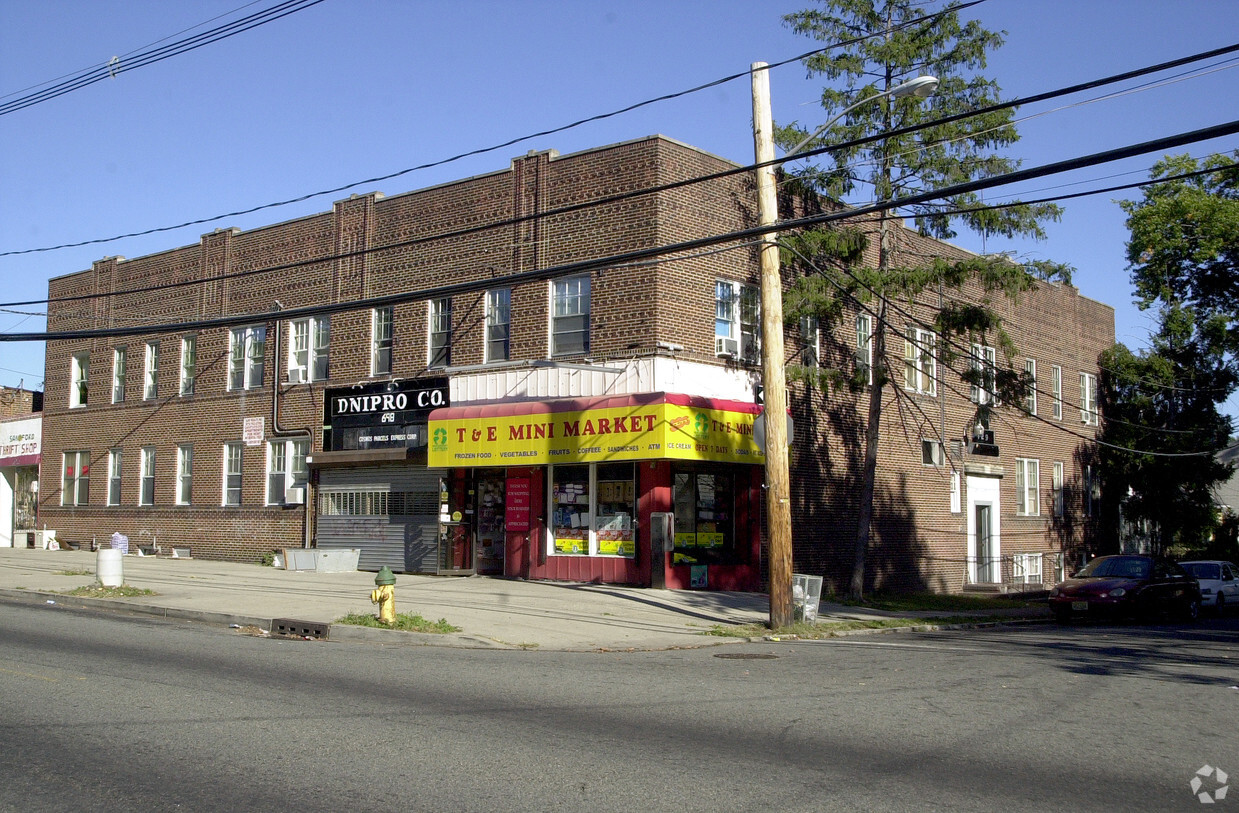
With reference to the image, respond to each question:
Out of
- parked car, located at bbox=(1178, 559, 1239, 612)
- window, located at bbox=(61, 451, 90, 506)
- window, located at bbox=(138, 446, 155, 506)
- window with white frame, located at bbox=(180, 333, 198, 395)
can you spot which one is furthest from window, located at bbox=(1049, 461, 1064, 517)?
window, located at bbox=(61, 451, 90, 506)

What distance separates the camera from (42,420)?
114 ft

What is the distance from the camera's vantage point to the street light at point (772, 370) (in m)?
15.9

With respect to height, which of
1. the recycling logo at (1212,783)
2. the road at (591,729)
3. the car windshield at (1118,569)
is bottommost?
the recycling logo at (1212,783)

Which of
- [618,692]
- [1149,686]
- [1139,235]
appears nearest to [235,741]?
[618,692]

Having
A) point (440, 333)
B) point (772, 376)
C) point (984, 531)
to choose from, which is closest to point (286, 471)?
point (440, 333)

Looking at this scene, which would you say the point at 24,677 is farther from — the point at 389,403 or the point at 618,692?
the point at 389,403

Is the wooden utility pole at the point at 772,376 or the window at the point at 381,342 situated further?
the window at the point at 381,342

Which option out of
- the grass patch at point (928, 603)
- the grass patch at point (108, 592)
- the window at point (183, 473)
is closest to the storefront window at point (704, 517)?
the grass patch at point (928, 603)

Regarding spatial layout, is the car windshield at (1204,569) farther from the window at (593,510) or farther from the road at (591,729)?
the road at (591,729)

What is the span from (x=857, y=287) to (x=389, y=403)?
10675mm

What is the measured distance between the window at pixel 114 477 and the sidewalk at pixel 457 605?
7.53 metres

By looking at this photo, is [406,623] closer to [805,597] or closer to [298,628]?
[298,628]

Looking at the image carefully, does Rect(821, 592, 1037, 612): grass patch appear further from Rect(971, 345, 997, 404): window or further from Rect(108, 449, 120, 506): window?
Rect(108, 449, 120, 506): window

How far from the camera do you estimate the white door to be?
1203 inches
